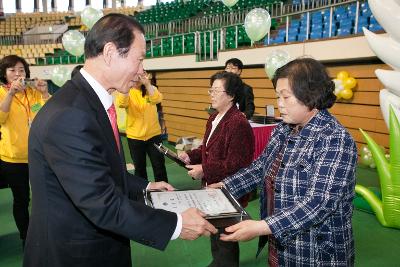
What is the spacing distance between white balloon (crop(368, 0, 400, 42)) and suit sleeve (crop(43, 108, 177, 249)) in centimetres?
312

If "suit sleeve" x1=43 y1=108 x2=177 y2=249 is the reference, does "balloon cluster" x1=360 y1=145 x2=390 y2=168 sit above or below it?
below

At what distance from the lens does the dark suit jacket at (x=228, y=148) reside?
2.28m

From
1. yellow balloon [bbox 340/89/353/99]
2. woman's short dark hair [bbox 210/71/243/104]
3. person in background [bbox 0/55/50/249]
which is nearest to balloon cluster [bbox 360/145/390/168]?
yellow balloon [bbox 340/89/353/99]

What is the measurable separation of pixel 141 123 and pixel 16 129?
1.63m

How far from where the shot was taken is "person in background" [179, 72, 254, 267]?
2.29 meters

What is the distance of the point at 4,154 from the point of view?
3031mm

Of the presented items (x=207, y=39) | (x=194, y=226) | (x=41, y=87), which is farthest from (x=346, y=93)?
(x=194, y=226)

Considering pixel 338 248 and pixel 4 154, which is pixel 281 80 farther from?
pixel 4 154

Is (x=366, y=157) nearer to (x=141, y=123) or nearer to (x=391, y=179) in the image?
(x=391, y=179)

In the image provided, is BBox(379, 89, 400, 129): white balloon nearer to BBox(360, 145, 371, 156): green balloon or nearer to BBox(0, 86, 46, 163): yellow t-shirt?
BBox(360, 145, 371, 156): green balloon

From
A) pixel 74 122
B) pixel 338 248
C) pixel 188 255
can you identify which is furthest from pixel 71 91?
pixel 188 255

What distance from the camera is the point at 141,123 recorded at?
4422mm

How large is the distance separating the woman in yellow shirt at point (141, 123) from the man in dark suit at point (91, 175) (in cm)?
302

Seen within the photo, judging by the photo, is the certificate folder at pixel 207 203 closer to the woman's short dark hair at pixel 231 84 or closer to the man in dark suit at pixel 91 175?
the man in dark suit at pixel 91 175
